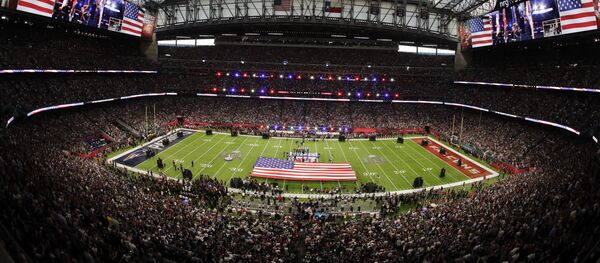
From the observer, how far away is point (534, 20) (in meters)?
38.0

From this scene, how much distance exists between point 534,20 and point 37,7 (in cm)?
5557

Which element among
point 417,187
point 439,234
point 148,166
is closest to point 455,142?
point 417,187

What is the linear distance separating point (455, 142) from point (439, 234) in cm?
3331

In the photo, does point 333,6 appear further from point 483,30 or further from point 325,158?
point 325,158

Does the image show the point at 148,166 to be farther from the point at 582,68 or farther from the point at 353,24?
the point at 582,68

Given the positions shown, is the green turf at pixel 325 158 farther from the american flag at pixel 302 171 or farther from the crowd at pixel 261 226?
the crowd at pixel 261 226

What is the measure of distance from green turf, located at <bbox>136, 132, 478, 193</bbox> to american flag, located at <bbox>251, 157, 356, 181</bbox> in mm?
570

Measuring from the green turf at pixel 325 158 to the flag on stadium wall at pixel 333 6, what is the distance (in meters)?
19.4

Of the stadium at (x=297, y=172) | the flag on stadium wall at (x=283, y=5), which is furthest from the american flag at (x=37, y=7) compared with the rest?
the flag on stadium wall at (x=283, y=5)

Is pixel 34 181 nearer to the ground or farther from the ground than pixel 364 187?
farther from the ground

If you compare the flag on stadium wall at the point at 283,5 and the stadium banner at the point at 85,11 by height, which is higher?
the flag on stadium wall at the point at 283,5

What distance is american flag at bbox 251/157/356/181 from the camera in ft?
103

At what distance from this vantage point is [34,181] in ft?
45.0

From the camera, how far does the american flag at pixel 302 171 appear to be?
103 ft
